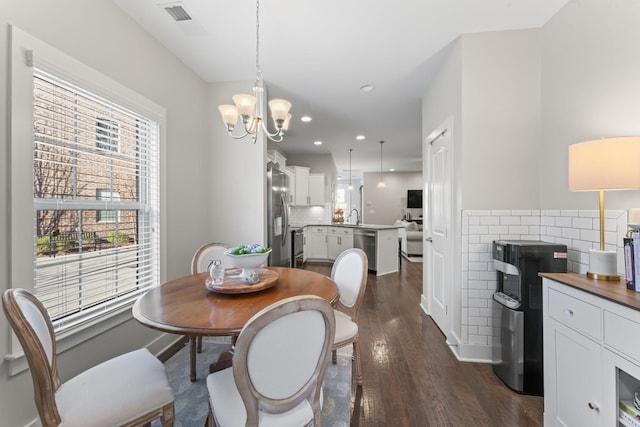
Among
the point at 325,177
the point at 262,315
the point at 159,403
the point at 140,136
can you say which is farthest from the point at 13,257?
the point at 325,177

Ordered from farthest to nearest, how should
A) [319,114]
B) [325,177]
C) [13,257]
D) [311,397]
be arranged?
[325,177] → [319,114] → [13,257] → [311,397]

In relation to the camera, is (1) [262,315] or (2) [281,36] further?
(2) [281,36]

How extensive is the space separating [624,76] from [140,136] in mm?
3294

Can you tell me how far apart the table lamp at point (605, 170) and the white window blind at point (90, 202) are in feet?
9.49

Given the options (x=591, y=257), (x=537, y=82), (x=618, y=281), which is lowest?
(x=618, y=281)

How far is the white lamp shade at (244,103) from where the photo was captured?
177cm

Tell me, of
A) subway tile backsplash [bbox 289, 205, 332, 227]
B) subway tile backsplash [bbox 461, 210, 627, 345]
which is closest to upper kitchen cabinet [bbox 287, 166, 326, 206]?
subway tile backsplash [bbox 289, 205, 332, 227]

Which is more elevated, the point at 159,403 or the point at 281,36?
the point at 281,36

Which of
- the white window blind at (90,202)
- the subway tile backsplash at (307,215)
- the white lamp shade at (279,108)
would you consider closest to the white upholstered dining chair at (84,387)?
the white window blind at (90,202)

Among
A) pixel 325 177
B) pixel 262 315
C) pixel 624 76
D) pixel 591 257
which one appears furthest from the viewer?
pixel 325 177

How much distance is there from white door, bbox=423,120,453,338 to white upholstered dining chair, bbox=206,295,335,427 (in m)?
1.91

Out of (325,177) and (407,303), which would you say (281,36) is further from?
(325,177)

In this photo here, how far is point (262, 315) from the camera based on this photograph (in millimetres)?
857

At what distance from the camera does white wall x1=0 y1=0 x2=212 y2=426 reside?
4.29ft
